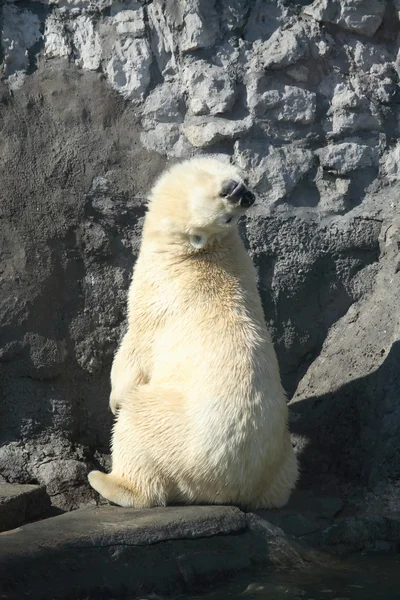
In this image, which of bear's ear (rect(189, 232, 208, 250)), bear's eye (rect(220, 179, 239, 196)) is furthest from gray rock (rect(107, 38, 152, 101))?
bear's eye (rect(220, 179, 239, 196))

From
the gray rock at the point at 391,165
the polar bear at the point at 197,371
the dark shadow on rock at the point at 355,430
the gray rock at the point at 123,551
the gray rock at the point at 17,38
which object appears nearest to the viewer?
the gray rock at the point at 123,551

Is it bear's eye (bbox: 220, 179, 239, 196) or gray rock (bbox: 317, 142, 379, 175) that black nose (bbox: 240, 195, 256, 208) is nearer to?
bear's eye (bbox: 220, 179, 239, 196)

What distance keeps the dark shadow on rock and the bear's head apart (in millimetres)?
1376

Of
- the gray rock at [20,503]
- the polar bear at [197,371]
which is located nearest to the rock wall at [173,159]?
the gray rock at [20,503]

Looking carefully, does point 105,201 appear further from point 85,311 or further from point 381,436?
point 381,436

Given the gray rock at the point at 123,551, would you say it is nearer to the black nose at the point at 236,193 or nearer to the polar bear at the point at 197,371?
the polar bear at the point at 197,371

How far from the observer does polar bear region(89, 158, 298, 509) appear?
4.47 metres

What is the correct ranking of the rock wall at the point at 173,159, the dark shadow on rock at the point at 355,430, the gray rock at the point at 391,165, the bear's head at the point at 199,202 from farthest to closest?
the gray rock at the point at 391,165 < the rock wall at the point at 173,159 < the dark shadow on rock at the point at 355,430 < the bear's head at the point at 199,202

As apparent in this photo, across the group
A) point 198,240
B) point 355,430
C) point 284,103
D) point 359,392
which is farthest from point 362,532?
point 284,103

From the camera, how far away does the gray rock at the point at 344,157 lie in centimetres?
600

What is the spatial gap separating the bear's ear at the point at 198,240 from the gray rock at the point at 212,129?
1336mm

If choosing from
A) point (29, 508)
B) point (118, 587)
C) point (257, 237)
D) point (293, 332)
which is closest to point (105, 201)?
point (257, 237)

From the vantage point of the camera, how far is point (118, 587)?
3955 millimetres

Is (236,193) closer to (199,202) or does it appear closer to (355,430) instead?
(199,202)
